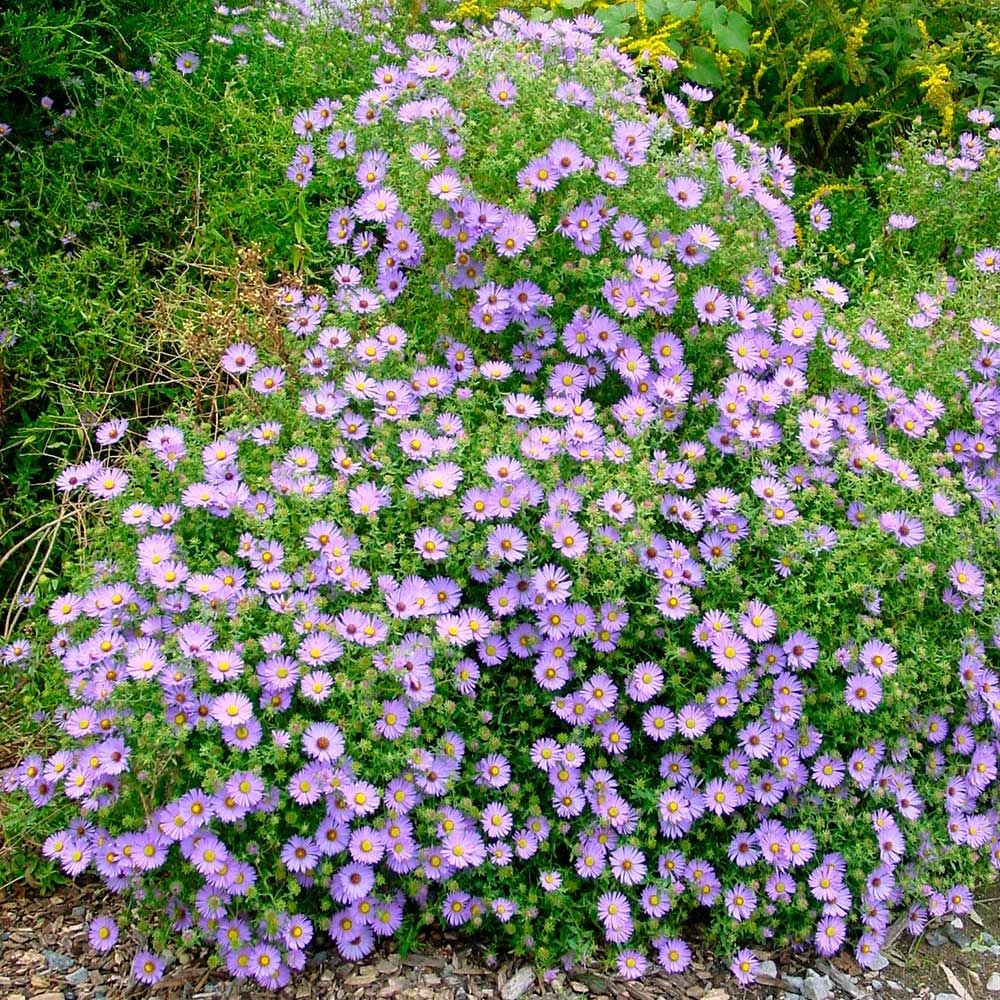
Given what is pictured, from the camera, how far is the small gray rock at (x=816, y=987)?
7.93 feet

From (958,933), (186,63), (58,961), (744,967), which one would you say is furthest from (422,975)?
(186,63)

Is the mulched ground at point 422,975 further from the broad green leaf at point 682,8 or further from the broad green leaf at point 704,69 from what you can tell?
the broad green leaf at point 682,8

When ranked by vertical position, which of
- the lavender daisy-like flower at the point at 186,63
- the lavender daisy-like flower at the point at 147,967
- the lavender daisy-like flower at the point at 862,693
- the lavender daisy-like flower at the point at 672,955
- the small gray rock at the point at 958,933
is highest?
the lavender daisy-like flower at the point at 862,693

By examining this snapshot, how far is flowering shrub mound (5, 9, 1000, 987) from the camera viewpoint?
89.3 inches

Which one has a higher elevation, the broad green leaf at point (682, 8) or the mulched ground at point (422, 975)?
the broad green leaf at point (682, 8)

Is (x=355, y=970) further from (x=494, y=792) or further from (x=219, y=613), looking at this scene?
(x=219, y=613)

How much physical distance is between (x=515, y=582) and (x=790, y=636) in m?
0.60

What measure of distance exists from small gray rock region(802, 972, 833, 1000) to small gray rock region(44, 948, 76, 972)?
1.57 metres

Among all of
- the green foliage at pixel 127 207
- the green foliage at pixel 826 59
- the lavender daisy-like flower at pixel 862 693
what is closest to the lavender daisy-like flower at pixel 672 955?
the lavender daisy-like flower at pixel 862 693

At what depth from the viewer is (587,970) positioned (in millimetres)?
2387

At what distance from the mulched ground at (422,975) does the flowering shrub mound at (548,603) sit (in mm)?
71

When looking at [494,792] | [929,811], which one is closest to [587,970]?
[494,792]

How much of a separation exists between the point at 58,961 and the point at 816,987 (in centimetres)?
162

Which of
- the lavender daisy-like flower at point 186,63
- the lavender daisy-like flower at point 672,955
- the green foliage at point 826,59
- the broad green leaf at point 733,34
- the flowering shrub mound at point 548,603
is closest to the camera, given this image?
the flowering shrub mound at point 548,603
